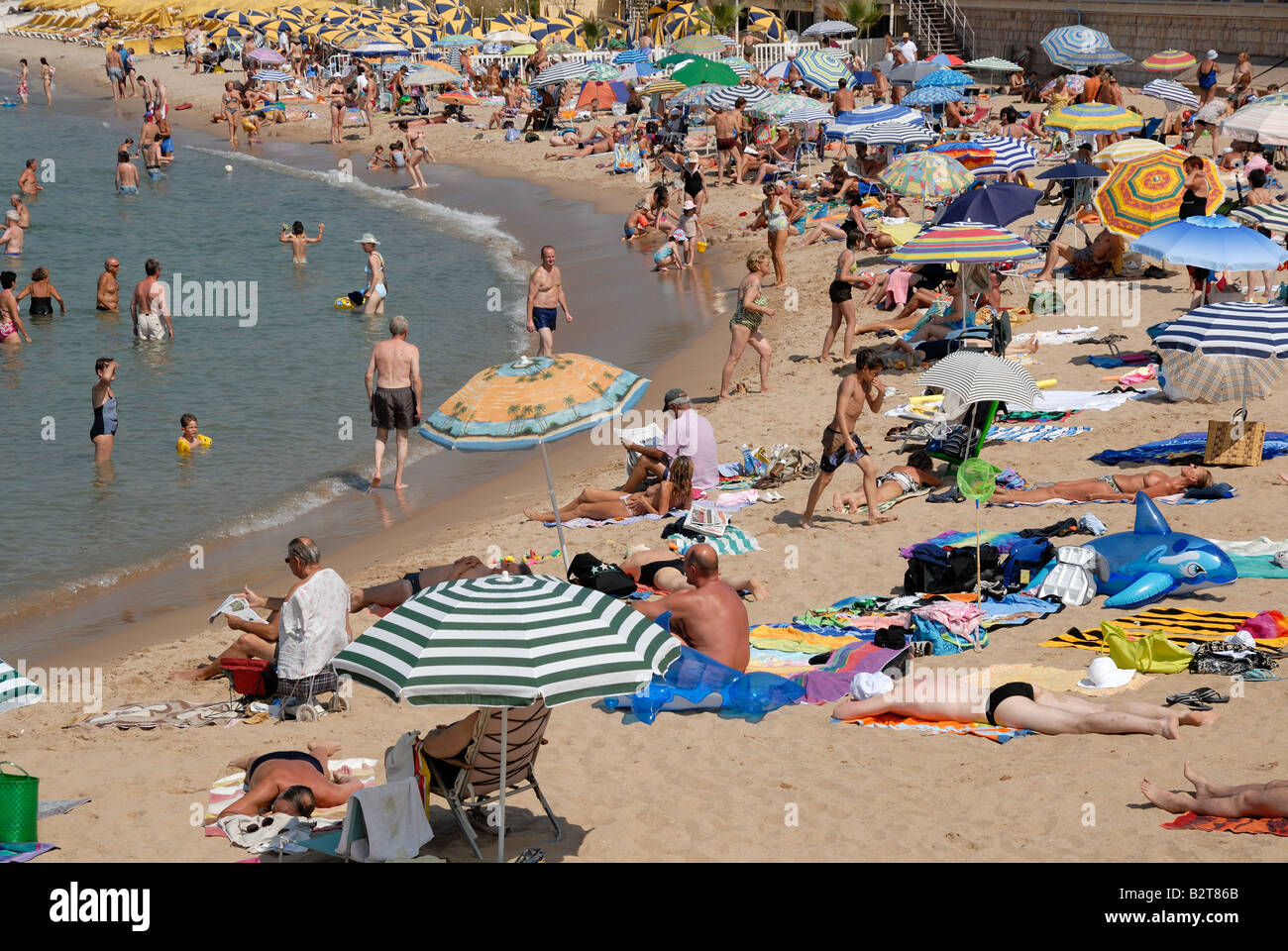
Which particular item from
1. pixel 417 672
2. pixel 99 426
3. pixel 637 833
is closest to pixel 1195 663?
pixel 637 833

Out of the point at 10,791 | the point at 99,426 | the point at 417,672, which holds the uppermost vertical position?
the point at 417,672

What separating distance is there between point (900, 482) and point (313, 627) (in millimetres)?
5346

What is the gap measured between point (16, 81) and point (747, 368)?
168 ft

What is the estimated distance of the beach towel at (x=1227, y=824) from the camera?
535cm

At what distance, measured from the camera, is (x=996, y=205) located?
1503 cm

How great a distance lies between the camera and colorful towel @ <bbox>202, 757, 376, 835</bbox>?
20.7ft

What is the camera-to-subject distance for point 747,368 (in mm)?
15891

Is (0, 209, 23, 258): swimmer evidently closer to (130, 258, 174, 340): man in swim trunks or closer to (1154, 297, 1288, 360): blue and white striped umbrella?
(130, 258, 174, 340): man in swim trunks

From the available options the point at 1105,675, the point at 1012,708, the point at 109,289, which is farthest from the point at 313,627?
the point at 109,289

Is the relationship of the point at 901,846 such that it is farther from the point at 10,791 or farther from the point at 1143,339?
the point at 1143,339

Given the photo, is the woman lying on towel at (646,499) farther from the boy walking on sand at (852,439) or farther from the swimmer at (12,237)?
the swimmer at (12,237)

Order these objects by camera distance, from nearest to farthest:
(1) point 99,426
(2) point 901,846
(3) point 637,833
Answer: (2) point 901,846 < (3) point 637,833 < (1) point 99,426

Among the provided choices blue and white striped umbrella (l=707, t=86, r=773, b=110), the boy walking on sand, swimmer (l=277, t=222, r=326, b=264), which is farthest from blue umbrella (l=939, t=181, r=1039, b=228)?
blue and white striped umbrella (l=707, t=86, r=773, b=110)

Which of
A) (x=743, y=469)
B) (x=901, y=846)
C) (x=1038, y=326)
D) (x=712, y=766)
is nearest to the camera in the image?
(x=901, y=846)
